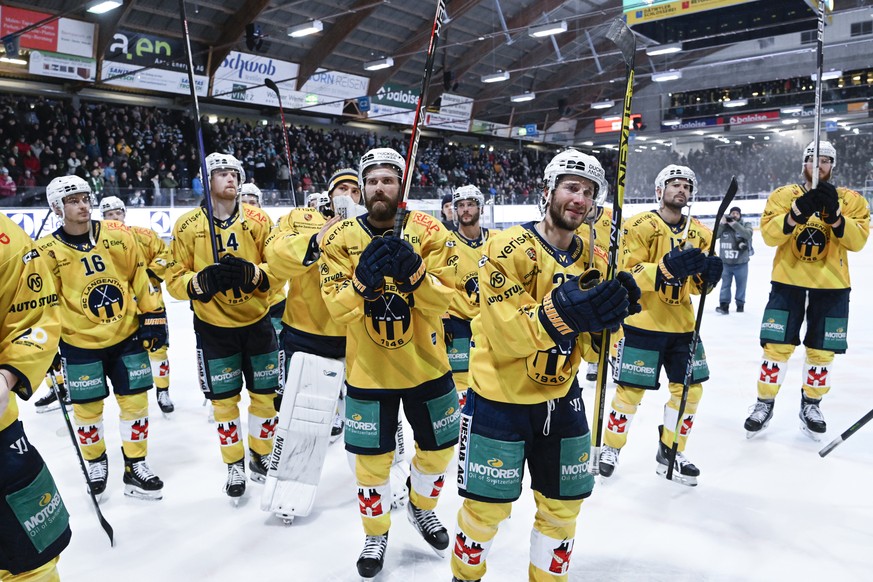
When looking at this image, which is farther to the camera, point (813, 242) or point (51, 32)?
point (51, 32)

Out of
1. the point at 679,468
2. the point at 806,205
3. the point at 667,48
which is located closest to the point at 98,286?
the point at 679,468

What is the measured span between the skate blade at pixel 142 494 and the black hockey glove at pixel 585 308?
2746 mm

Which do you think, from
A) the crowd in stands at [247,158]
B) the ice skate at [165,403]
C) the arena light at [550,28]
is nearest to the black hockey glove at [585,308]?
the ice skate at [165,403]

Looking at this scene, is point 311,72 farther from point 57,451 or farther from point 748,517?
point 748,517

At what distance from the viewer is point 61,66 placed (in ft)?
49.3

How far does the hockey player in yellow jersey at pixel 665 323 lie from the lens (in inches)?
142

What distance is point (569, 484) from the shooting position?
7.41 feet

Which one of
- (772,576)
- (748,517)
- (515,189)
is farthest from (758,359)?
(515,189)

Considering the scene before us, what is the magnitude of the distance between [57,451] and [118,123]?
14.2m

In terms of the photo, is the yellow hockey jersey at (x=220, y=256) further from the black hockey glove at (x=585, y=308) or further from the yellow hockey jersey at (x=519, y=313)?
the black hockey glove at (x=585, y=308)

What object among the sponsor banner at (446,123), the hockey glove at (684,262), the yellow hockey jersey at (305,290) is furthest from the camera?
the sponsor banner at (446,123)

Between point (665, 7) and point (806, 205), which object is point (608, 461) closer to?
point (806, 205)

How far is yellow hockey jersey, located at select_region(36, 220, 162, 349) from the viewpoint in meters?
3.49

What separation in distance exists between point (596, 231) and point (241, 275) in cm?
265
